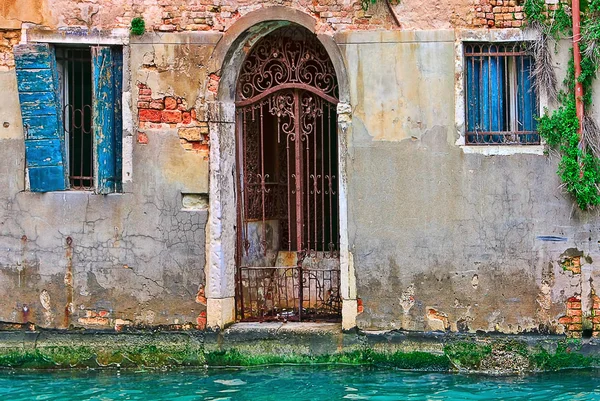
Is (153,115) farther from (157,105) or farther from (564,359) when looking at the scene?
(564,359)

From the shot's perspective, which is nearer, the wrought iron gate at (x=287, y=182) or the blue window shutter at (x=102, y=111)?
the blue window shutter at (x=102, y=111)

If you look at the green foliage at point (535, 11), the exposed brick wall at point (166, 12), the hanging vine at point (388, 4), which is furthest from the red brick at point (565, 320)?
the exposed brick wall at point (166, 12)

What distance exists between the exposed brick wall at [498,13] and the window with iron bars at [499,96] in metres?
0.20

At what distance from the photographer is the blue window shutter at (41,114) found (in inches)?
368

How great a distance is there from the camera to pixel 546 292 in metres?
8.95

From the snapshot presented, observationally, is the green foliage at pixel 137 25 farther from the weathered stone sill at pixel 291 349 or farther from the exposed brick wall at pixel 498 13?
the exposed brick wall at pixel 498 13

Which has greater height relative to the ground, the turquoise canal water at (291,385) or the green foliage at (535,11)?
the green foliage at (535,11)

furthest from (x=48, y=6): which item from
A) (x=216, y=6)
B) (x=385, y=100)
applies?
(x=385, y=100)

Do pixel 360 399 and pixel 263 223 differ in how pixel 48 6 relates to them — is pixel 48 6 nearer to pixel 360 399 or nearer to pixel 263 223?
pixel 263 223

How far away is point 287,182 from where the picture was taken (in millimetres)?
10156

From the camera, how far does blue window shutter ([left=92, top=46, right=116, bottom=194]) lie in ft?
30.8

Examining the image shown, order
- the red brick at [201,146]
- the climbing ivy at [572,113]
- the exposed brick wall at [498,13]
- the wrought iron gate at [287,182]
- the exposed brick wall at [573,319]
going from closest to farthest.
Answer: the climbing ivy at [572,113] → the exposed brick wall at [573,319] → the exposed brick wall at [498,13] → the red brick at [201,146] → the wrought iron gate at [287,182]

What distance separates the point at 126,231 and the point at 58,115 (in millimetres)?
1359

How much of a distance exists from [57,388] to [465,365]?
3.82m
